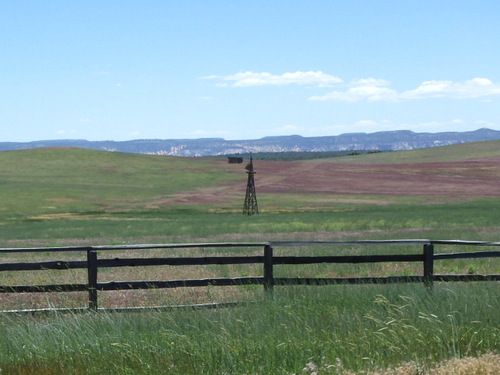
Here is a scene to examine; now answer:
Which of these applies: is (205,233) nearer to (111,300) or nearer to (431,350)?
(111,300)

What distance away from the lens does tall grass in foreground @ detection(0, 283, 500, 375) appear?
7.11 metres

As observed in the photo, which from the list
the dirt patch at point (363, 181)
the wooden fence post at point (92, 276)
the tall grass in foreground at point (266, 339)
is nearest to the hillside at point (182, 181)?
the dirt patch at point (363, 181)

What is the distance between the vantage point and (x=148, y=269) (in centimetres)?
1972

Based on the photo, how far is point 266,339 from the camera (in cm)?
784

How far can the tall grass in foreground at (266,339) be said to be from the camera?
23.3 ft

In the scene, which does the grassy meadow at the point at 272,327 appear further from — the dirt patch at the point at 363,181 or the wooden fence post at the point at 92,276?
the dirt patch at the point at 363,181

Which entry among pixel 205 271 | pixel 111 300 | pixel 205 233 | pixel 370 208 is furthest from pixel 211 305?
pixel 370 208

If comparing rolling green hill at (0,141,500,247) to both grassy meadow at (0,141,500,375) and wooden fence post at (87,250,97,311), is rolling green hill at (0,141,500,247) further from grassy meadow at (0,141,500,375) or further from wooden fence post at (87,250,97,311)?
wooden fence post at (87,250,97,311)

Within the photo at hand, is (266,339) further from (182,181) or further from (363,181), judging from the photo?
(182,181)

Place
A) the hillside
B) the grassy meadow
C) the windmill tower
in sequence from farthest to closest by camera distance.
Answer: the hillside < the windmill tower < the grassy meadow

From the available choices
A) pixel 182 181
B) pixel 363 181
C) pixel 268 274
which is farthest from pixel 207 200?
pixel 268 274

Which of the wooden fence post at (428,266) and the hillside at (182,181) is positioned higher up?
the wooden fence post at (428,266)

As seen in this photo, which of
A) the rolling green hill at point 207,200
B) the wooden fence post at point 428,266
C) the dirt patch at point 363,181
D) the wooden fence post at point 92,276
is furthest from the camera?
the dirt patch at point 363,181

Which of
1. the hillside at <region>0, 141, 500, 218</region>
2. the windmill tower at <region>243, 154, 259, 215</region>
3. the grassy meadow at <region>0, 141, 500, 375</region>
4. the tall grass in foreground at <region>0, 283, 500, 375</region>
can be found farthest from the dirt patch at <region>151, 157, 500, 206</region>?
the tall grass in foreground at <region>0, 283, 500, 375</region>
